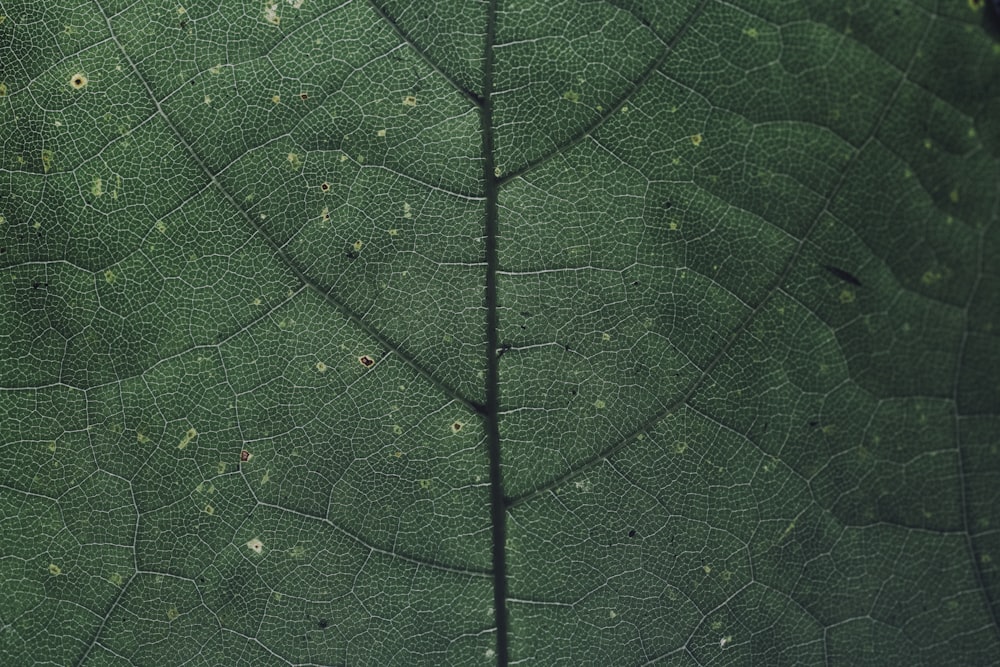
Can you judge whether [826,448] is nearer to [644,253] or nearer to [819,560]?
[819,560]

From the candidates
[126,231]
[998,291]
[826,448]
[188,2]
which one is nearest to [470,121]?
[188,2]

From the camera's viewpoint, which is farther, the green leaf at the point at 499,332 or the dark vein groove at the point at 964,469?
the dark vein groove at the point at 964,469

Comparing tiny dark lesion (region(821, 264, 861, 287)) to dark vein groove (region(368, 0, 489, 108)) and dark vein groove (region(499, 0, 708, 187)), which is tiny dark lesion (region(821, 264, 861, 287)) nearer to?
dark vein groove (region(499, 0, 708, 187))

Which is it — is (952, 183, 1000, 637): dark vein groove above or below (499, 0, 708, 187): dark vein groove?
below

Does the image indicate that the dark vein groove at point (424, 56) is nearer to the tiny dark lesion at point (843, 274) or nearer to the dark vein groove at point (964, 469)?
the tiny dark lesion at point (843, 274)

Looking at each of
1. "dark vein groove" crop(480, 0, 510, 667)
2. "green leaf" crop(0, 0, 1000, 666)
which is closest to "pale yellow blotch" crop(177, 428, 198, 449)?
"green leaf" crop(0, 0, 1000, 666)

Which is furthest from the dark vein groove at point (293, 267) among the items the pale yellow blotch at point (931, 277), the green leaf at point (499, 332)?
the pale yellow blotch at point (931, 277)
